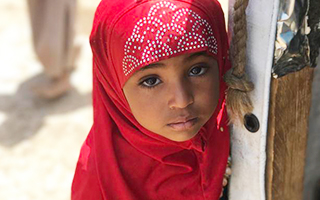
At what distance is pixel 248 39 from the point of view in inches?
64.6

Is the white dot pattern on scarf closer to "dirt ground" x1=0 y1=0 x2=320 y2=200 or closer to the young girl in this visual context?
the young girl

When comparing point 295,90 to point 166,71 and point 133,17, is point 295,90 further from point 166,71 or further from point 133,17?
point 133,17

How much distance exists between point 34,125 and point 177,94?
11.5 ft

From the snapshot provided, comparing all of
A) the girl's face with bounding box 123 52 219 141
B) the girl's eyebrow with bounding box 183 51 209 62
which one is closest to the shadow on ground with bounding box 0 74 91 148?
the girl's face with bounding box 123 52 219 141

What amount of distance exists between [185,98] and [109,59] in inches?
13.4

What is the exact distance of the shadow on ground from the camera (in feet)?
15.9

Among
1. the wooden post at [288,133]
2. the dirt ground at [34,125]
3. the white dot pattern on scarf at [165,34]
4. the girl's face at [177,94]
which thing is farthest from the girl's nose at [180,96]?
the dirt ground at [34,125]

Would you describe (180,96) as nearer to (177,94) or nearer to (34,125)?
(177,94)

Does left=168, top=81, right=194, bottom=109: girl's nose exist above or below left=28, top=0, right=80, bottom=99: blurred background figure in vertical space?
below

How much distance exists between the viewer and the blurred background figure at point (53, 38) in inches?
192

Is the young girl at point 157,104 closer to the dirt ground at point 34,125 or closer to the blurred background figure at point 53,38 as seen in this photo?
the dirt ground at point 34,125

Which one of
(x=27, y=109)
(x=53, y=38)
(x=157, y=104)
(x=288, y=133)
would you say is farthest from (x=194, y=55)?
(x=27, y=109)

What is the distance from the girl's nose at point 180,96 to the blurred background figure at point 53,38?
3410 millimetres

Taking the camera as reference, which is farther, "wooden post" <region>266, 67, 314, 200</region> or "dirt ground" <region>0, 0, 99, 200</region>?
"dirt ground" <region>0, 0, 99, 200</region>
